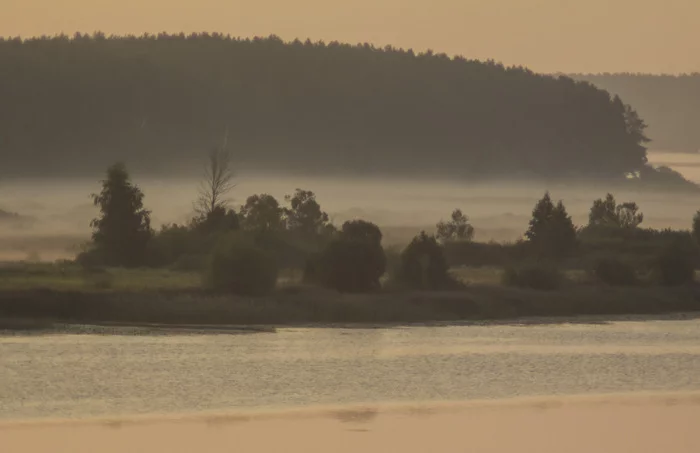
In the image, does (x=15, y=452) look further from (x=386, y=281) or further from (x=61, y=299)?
(x=386, y=281)

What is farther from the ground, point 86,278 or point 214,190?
point 214,190

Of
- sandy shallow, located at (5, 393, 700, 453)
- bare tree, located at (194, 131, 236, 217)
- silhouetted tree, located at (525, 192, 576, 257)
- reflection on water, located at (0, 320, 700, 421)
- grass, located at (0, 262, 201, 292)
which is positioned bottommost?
sandy shallow, located at (5, 393, 700, 453)

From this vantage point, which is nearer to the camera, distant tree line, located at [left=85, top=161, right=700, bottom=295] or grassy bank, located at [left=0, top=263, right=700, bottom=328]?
grassy bank, located at [left=0, top=263, right=700, bottom=328]

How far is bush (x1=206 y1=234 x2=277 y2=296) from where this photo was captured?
197 feet

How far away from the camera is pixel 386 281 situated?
64312 mm

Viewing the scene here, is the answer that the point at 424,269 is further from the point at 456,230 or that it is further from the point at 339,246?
the point at 456,230

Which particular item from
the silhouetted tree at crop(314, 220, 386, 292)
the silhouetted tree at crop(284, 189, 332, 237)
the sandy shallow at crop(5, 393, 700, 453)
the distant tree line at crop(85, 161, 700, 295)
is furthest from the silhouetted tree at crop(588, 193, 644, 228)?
the sandy shallow at crop(5, 393, 700, 453)

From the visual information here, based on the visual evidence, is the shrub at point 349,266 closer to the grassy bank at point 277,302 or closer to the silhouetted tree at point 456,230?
the grassy bank at point 277,302

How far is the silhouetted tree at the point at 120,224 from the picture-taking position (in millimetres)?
73188

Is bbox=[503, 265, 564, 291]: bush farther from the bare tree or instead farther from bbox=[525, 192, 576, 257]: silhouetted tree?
the bare tree

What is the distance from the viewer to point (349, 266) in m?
62.5

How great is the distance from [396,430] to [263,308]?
27.4 metres

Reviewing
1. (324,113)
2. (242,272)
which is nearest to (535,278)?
(242,272)

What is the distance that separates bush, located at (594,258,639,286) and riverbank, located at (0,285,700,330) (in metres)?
4.63
